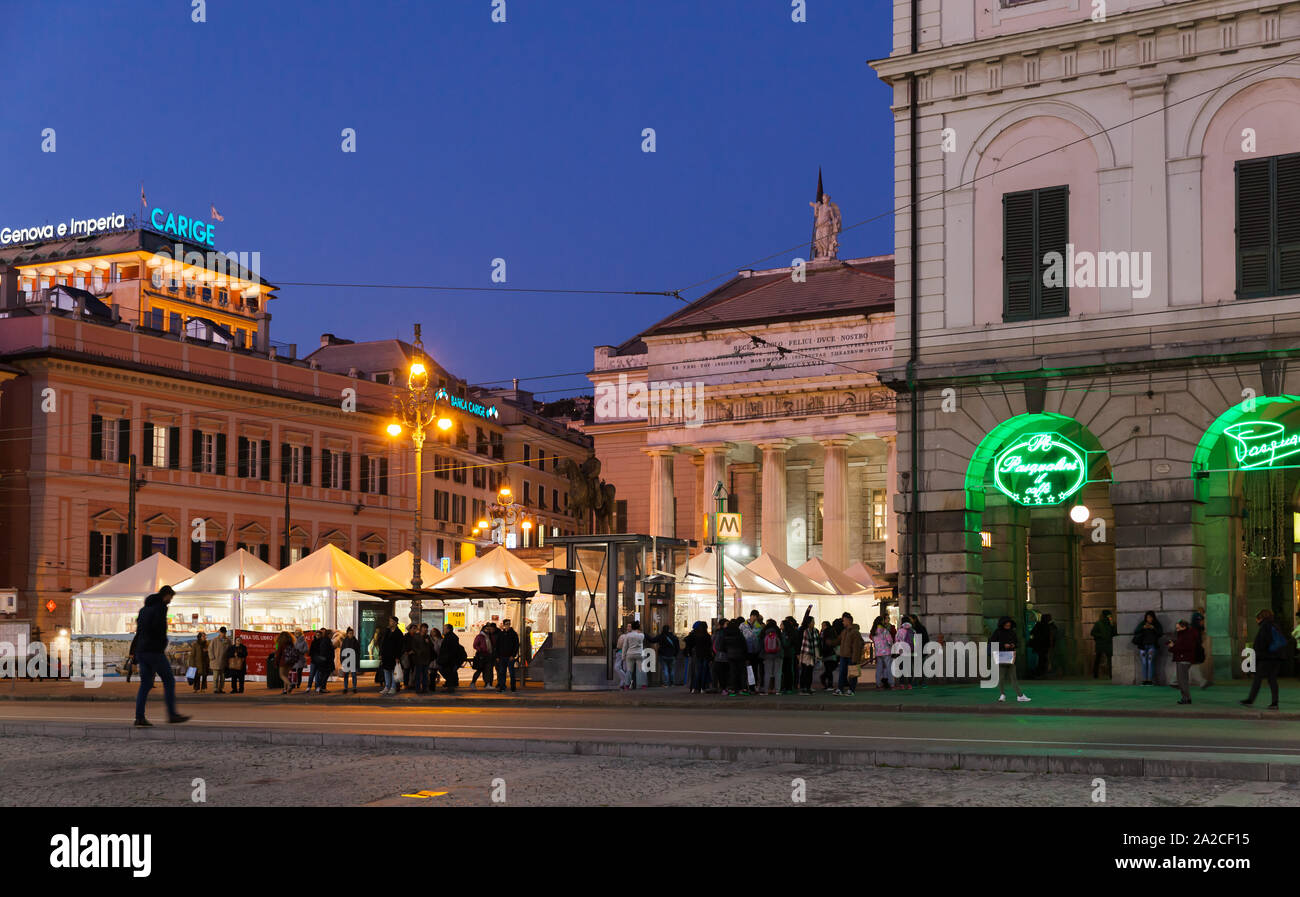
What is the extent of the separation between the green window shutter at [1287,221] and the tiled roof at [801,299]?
40.9 meters

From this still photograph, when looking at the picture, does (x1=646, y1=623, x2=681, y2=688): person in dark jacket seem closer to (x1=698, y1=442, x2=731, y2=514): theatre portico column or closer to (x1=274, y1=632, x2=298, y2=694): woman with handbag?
(x1=274, y1=632, x2=298, y2=694): woman with handbag

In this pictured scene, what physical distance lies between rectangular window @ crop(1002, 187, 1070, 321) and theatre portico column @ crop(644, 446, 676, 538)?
147ft

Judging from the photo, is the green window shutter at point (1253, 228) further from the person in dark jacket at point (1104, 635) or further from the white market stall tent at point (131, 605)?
the white market stall tent at point (131, 605)

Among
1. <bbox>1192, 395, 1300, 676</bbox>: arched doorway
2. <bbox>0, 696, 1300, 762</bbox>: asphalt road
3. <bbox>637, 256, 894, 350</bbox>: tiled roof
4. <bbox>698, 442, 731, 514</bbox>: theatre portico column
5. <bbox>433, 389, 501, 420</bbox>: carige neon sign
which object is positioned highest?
<bbox>637, 256, 894, 350</bbox>: tiled roof

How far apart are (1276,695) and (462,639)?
29.7m

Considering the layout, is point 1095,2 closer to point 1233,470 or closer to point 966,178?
point 966,178

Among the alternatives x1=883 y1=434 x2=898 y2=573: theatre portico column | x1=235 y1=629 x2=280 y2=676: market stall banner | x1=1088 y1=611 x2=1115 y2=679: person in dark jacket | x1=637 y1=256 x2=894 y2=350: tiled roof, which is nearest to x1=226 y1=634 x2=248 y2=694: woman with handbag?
x1=235 y1=629 x2=280 y2=676: market stall banner

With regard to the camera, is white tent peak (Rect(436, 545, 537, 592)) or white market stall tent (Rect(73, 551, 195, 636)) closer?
white tent peak (Rect(436, 545, 537, 592))

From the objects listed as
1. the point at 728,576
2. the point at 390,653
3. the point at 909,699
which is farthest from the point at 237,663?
the point at 909,699

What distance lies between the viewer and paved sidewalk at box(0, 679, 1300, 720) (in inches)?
974

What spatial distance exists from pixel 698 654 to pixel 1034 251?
10.7 meters

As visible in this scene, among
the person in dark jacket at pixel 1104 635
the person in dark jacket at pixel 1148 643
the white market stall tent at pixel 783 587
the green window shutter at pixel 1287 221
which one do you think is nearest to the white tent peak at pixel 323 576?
the white market stall tent at pixel 783 587

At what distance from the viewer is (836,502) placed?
2879 inches
